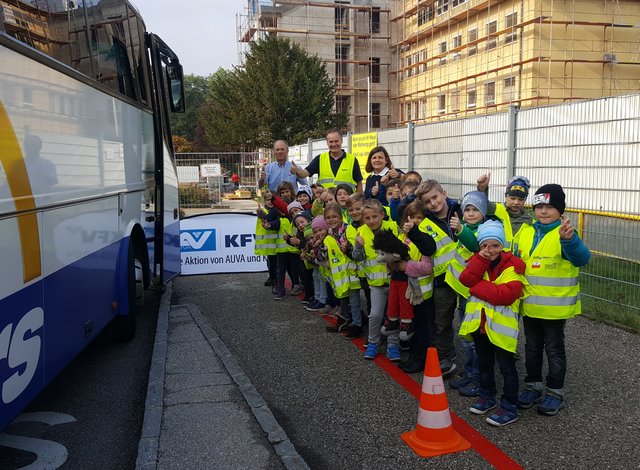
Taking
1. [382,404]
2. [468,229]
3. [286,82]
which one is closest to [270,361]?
[382,404]

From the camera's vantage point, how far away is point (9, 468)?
152 inches

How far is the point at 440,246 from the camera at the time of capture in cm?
500

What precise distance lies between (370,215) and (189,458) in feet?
8.54

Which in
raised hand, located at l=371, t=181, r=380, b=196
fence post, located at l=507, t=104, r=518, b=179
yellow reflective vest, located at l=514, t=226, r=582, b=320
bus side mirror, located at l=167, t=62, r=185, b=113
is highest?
bus side mirror, located at l=167, t=62, r=185, b=113

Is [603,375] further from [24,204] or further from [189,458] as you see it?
[24,204]

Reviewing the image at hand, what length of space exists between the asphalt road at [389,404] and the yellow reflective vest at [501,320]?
0.61 metres

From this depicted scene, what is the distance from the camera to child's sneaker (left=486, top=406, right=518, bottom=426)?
13.8 feet

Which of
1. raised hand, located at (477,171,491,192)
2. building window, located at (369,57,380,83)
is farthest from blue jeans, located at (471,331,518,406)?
building window, located at (369,57,380,83)

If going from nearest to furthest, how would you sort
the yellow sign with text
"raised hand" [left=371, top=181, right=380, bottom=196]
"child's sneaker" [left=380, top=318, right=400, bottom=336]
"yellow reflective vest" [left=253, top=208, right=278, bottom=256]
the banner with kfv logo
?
"child's sneaker" [left=380, top=318, right=400, bottom=336]
"raised hand" [left=371, top=181, right=380, bottom=196]
"yellow reflective vest" [left=253, top=208, right=278, bottom=256]
the banner with kfv logo
the yellow sign with text

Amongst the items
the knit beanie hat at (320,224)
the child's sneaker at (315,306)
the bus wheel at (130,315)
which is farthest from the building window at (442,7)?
the bus wheel at (130,315)

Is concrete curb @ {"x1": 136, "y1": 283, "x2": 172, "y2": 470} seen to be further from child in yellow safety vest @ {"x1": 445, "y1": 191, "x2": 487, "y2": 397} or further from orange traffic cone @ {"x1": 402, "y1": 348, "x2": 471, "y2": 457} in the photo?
child in yellow safety vest @ {"x1": 445, "y1": 191, "x2": 487, "y2": 397}

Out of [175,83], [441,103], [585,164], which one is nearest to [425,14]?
[441,103]

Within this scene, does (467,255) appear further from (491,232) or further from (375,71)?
(375,71)

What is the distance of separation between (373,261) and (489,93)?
120 ft
